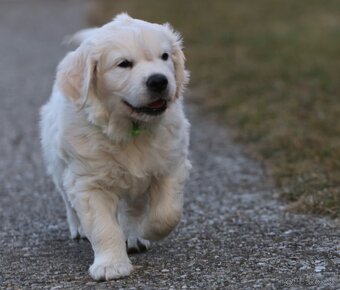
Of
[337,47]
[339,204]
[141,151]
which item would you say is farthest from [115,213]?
[337,47]

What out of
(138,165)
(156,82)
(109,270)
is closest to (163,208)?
(138,165)

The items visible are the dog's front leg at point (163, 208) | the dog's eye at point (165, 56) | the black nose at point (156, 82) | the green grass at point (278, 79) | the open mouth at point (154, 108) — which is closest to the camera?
the black nose at point (156, 82)

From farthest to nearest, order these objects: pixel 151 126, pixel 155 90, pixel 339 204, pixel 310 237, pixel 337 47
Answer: pixel 337 47
pixel 339 204
pixel 310 237
pixel 151 126
pixel 155 90

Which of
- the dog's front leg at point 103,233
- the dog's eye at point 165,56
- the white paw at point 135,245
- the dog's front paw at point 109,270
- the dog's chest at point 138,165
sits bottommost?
the white paw at point 135,245

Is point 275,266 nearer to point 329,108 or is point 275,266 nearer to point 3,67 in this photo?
point 329,108

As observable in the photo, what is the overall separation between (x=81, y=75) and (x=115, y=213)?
2.64ft

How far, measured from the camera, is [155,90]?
4.63 m

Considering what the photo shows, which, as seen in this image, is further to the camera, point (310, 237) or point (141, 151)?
point (310, 237)

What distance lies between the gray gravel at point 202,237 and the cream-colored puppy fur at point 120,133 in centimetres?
27

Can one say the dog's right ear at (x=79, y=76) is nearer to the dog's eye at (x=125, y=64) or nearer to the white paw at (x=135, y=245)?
the dog's eye at (x=125, y=64)

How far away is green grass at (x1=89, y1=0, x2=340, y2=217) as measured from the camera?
7246 mm

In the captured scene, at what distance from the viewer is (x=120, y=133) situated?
4883mm

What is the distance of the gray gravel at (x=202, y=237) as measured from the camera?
15.3 feet

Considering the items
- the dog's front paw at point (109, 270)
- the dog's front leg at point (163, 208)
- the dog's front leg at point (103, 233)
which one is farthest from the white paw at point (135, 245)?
the dog's front paw at point (109, 270)
